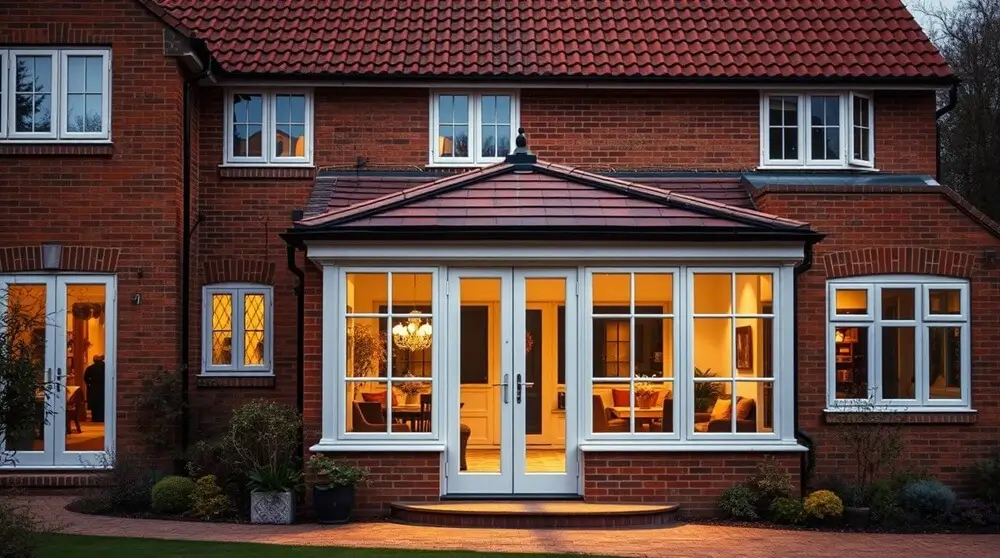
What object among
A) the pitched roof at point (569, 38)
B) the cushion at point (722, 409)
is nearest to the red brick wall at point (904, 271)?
the cushion at point (722, 409)

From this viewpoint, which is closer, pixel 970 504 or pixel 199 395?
pixel 970 504

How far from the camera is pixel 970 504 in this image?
13.8 metres

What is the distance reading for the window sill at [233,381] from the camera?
53.6ft

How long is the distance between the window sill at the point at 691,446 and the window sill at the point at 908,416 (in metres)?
1.37

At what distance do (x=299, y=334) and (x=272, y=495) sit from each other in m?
3.25

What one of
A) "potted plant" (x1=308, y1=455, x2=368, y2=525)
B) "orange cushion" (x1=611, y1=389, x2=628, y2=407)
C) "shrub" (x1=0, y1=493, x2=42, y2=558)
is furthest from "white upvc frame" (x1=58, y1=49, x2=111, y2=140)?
"orange cushion" (x1=611, y1=389, x2=628, y2=407)

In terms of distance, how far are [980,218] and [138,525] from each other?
11.0m

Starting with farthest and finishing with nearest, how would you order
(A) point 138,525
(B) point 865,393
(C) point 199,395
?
(C) point 199,395 → (B) point 865,393 → (A) point 138,525

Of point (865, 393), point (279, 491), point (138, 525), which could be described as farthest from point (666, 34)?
point (138, 525)

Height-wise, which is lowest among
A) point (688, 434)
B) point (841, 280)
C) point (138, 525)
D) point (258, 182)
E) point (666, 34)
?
point (138, 525)

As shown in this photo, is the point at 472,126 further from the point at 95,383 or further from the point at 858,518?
the point at 858,518

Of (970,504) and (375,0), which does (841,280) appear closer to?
(970,504)

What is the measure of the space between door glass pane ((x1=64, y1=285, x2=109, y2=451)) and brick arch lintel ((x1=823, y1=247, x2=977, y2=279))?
9542 mm

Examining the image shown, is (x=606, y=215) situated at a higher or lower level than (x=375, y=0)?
lower
